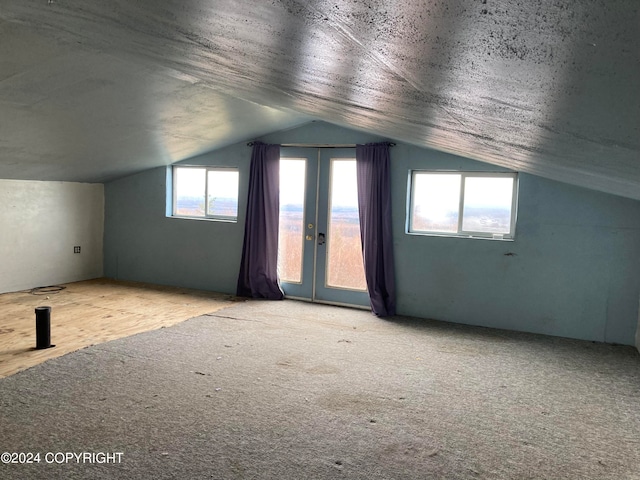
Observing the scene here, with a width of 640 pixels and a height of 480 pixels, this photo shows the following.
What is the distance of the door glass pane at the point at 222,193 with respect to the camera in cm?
701

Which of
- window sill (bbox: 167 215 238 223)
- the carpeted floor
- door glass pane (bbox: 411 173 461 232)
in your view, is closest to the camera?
the carpeted floor

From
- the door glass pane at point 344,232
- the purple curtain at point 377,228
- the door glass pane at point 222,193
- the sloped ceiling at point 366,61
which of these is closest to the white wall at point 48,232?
the door glass pane at point 222,193

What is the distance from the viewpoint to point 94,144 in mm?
5465

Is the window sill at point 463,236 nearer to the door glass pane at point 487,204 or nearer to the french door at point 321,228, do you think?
the door glass pane at point 487,204

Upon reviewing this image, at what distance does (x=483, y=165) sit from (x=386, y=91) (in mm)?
3855

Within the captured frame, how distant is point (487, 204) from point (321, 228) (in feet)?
6.87

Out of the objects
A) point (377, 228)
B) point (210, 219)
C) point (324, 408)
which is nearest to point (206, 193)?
point (210, 219)

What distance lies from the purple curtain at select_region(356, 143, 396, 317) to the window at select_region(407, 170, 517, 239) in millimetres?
333

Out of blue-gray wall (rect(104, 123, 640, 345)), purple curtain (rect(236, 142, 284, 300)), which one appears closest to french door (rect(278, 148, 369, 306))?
purple curtain (rect(236, 142, 284, 300))

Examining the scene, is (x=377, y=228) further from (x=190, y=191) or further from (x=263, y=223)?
(x=190, y=191)

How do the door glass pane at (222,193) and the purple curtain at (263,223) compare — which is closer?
the purple curtain at (263,223)

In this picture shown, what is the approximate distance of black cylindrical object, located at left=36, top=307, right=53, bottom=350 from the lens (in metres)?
4.19

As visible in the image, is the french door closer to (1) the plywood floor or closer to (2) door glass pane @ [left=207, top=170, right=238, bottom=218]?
(2) door glass pane @ [left=207, top=170, right=238, bottom=218]

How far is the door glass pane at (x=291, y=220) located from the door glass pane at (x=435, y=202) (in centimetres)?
154
